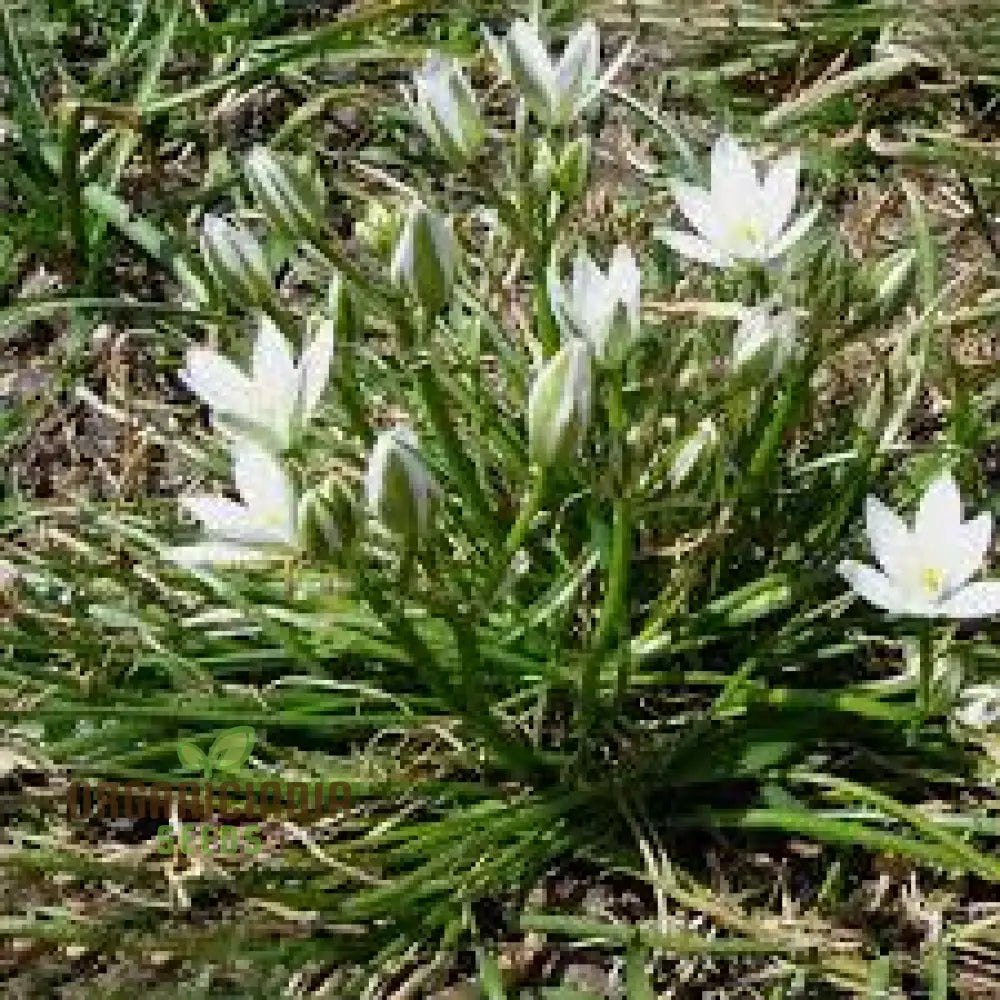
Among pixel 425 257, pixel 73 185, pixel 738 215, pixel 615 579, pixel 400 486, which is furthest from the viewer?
pixel 73 185

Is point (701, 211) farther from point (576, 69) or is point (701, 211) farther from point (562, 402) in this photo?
point (562, 402)

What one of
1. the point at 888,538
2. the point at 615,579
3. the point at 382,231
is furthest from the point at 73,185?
the point at 888,538

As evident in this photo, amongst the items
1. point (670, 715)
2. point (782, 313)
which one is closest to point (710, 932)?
point (670, 715)

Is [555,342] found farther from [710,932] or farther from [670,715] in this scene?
[710,932]

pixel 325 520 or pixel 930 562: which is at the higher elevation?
pixel 325 520

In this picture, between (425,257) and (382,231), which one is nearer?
(425,257)
